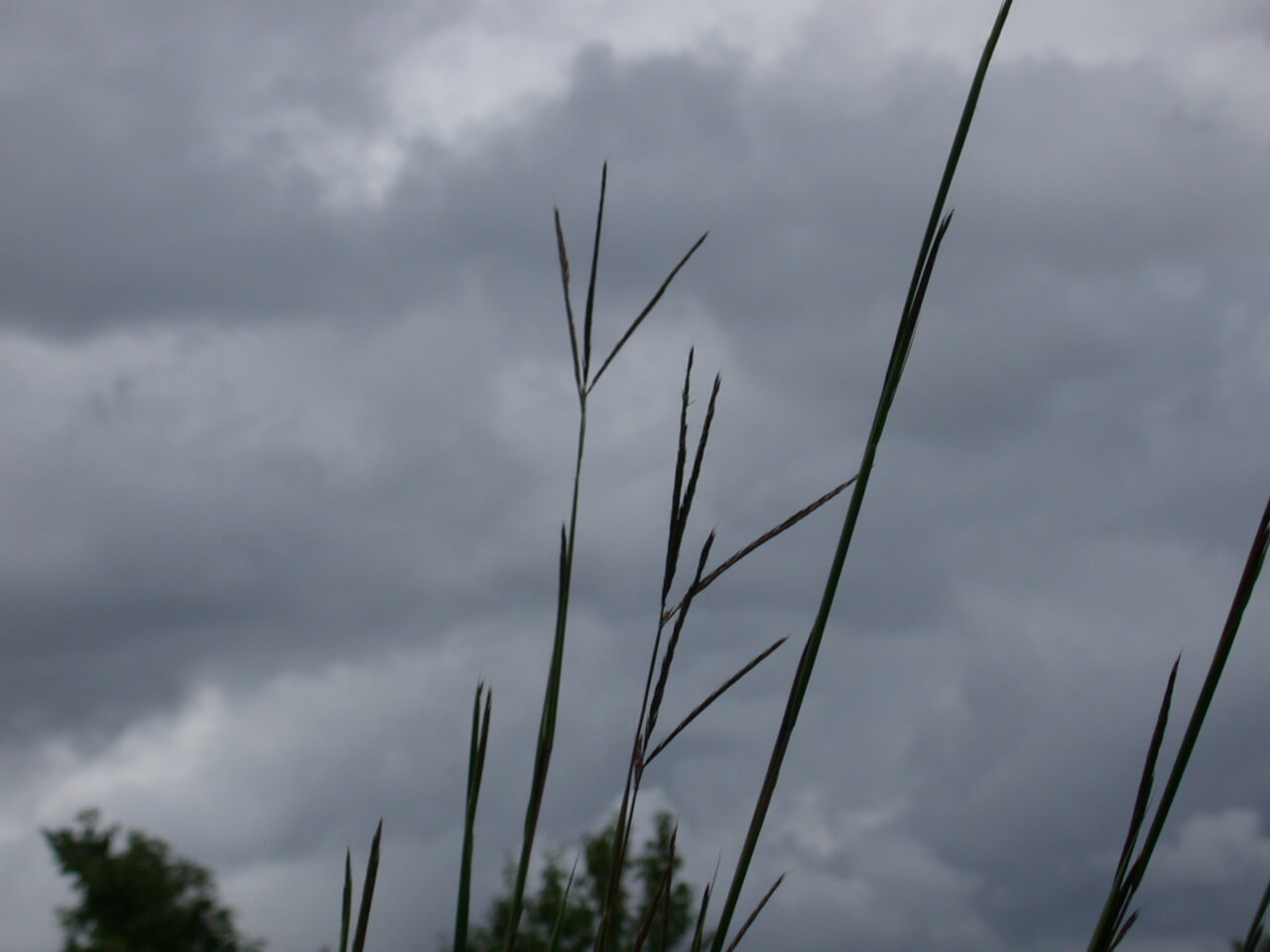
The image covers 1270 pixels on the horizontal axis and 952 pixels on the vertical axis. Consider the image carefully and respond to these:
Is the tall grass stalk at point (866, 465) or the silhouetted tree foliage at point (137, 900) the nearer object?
the tall grass stalk at point (866, 465)

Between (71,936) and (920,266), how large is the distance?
36.4 metres

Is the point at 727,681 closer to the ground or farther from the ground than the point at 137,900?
closer to the ground

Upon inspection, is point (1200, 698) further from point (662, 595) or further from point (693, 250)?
point (693, 250)

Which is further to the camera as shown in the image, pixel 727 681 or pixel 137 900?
pixel 137 900

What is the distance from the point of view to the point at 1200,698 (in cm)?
76

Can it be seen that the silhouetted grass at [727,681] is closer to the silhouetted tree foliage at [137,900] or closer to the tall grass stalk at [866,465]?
the tall grass stalk at [866,465]

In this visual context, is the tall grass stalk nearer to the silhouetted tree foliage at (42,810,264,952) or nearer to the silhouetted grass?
the silhouetted grass

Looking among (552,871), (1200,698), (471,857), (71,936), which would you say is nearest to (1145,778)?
(1200,698)

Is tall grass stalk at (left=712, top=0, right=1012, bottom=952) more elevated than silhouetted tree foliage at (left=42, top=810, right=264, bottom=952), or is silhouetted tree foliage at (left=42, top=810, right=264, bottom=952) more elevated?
silhouetted tree foliage at (left=42, top=810, right=264, bottom=952)

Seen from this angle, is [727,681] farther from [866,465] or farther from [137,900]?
[137,900]

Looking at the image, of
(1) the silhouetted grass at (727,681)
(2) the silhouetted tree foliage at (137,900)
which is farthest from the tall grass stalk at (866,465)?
(2) the silhouetted tree foliage at (137,900)

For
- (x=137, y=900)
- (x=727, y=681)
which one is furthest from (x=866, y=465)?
(x=137, y=900)

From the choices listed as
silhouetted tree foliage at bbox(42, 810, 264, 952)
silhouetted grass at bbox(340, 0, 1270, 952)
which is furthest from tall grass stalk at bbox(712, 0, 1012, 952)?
silhouetted tree foliage at bbox(42, 810, 264, 952)

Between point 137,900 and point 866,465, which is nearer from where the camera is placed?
point 866,465
